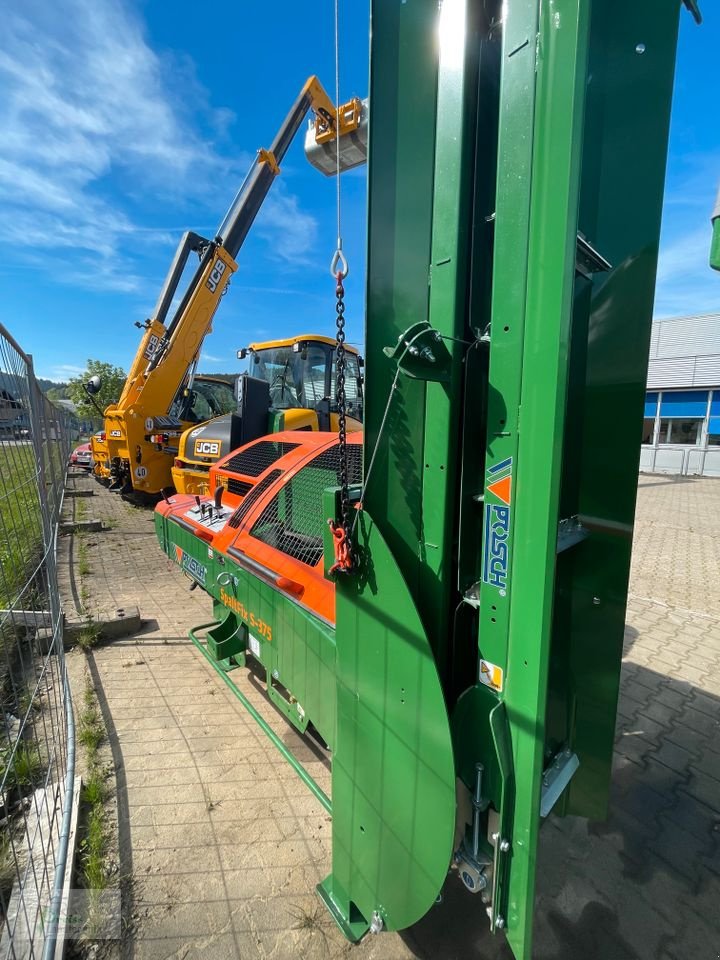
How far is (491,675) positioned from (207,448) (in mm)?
6305

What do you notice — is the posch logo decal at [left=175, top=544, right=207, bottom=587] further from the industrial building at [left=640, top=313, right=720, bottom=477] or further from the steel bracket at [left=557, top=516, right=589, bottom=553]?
the industrial building at [left=640, top=313, right=720, bottom=477]

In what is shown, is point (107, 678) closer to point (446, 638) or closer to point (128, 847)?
point (128, 847)

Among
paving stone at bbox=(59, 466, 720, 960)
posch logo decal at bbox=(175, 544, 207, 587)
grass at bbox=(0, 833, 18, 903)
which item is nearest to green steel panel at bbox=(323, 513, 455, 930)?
paving stone at bbox=(59, 466, 720, 960)

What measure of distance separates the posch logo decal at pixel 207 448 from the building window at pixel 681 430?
18.9m

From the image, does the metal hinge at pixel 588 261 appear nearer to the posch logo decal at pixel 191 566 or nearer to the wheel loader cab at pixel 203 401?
the posch logo decal at pixel 191 566

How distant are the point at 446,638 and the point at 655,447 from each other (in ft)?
68.9

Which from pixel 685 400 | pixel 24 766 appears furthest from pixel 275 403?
pixel 685 400

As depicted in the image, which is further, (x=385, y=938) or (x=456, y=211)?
(x=385, y=938)

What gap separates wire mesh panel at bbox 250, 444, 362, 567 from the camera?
2.49 meters

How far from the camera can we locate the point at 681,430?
1792 centimetres

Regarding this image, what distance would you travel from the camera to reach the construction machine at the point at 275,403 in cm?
643

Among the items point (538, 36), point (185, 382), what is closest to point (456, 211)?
point (538, 36)

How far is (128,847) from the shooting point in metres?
2.09

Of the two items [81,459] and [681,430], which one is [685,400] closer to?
[681,430]
